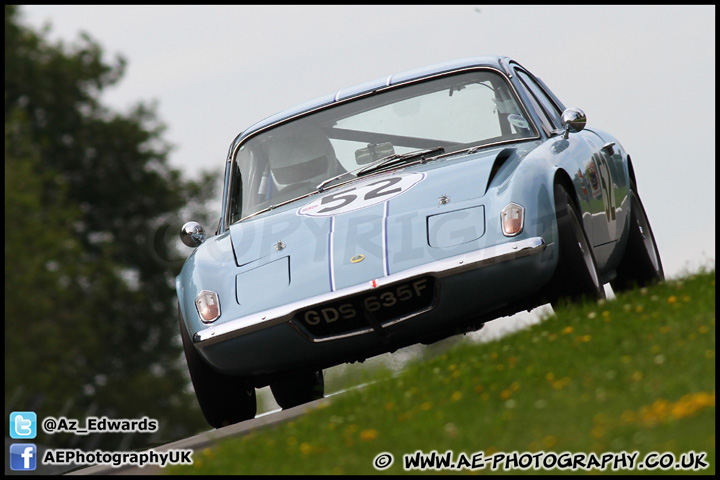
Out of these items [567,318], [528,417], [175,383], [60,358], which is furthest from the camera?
[175,383]

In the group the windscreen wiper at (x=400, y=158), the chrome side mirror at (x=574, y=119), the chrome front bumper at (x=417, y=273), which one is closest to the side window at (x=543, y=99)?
the chrome side mirror at (x=574, y=119)

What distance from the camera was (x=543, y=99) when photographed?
337 inches

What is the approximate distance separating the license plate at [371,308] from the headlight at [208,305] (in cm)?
54

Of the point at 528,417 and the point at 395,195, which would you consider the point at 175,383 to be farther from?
the point at 528,417

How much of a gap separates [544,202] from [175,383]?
84.0ft

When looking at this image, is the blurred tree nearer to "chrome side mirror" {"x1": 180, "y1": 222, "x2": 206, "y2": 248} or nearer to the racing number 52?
"chrome side mirror" {"x1": 180, "y1": 222, "x2": 206, "y2": 248}

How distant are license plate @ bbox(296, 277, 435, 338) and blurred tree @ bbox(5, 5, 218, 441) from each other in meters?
18.6

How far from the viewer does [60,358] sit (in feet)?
91.8

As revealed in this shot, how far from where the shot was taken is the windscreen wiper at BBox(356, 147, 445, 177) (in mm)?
7488

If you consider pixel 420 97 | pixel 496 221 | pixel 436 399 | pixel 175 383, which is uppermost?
pixel 420 97

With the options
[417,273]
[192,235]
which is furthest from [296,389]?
[417,273]

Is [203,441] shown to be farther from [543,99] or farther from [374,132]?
[543,99]

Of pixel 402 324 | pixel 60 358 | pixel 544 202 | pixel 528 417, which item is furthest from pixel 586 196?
pixel 60 358

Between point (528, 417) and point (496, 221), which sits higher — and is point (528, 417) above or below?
below
